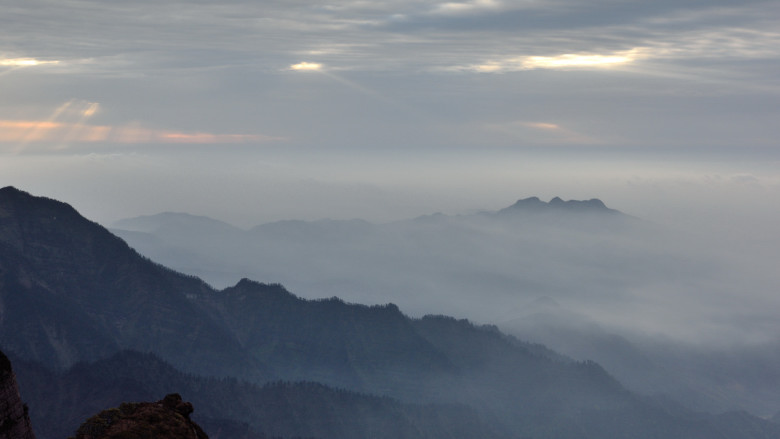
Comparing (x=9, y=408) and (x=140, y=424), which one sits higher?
(x=9, y=408)

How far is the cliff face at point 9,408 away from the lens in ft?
181

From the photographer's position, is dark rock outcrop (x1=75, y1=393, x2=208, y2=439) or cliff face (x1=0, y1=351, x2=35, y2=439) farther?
dark rock outcrop (x1=75, y1=393, x2=208, y2=439)

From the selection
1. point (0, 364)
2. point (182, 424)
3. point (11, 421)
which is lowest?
point (182, 424)

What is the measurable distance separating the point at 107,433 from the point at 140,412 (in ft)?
14.8

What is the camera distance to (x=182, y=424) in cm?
7056

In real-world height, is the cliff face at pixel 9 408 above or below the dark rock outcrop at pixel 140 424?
above

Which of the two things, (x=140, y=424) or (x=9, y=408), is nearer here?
(x=9, y=408)

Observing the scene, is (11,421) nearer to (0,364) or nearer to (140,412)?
(0,364)

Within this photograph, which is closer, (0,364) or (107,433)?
(0,364)

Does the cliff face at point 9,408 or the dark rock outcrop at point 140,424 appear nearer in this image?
the cliff face at point 9,408

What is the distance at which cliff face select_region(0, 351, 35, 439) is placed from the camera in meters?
55.3

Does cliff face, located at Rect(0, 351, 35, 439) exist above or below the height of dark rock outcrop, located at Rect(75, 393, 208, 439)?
above

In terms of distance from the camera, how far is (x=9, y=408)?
185ft

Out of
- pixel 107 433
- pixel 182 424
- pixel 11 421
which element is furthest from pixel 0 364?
pixel 182 424
